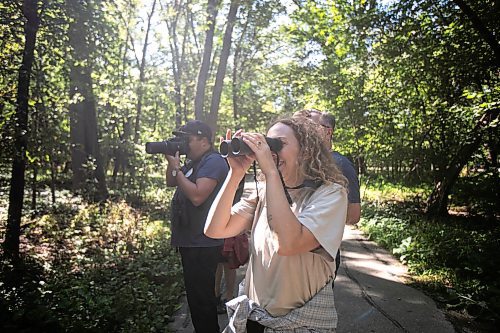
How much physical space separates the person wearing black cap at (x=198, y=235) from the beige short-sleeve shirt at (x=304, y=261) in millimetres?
1250

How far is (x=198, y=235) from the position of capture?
2945 millimetres

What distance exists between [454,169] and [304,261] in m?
8.45

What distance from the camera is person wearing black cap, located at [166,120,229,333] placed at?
288 cm

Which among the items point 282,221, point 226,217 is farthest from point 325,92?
point 282,221

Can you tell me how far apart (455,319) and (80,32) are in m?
6.25

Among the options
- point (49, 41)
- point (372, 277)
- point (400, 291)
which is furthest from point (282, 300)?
point (49, 41)

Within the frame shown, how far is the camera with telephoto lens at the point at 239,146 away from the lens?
167cm

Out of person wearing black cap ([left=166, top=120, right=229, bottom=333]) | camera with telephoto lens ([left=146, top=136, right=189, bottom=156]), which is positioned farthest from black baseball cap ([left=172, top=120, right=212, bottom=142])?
person wearing black cap ([left=166, top=120, right=229, bottom=333])

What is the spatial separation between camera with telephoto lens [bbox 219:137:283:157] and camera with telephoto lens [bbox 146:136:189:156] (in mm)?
1301

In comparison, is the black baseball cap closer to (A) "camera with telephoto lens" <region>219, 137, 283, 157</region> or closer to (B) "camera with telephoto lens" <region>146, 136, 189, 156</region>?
(B) "camera with telephoto lens" <region>146, 136, 189, 156</region>

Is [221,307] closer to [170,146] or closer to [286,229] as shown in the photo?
[170,146]

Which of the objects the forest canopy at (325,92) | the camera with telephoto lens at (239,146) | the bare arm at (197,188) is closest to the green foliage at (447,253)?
the forest canopy at (325,92)

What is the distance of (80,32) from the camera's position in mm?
5605

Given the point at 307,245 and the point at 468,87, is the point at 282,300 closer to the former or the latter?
the point at 307,245
